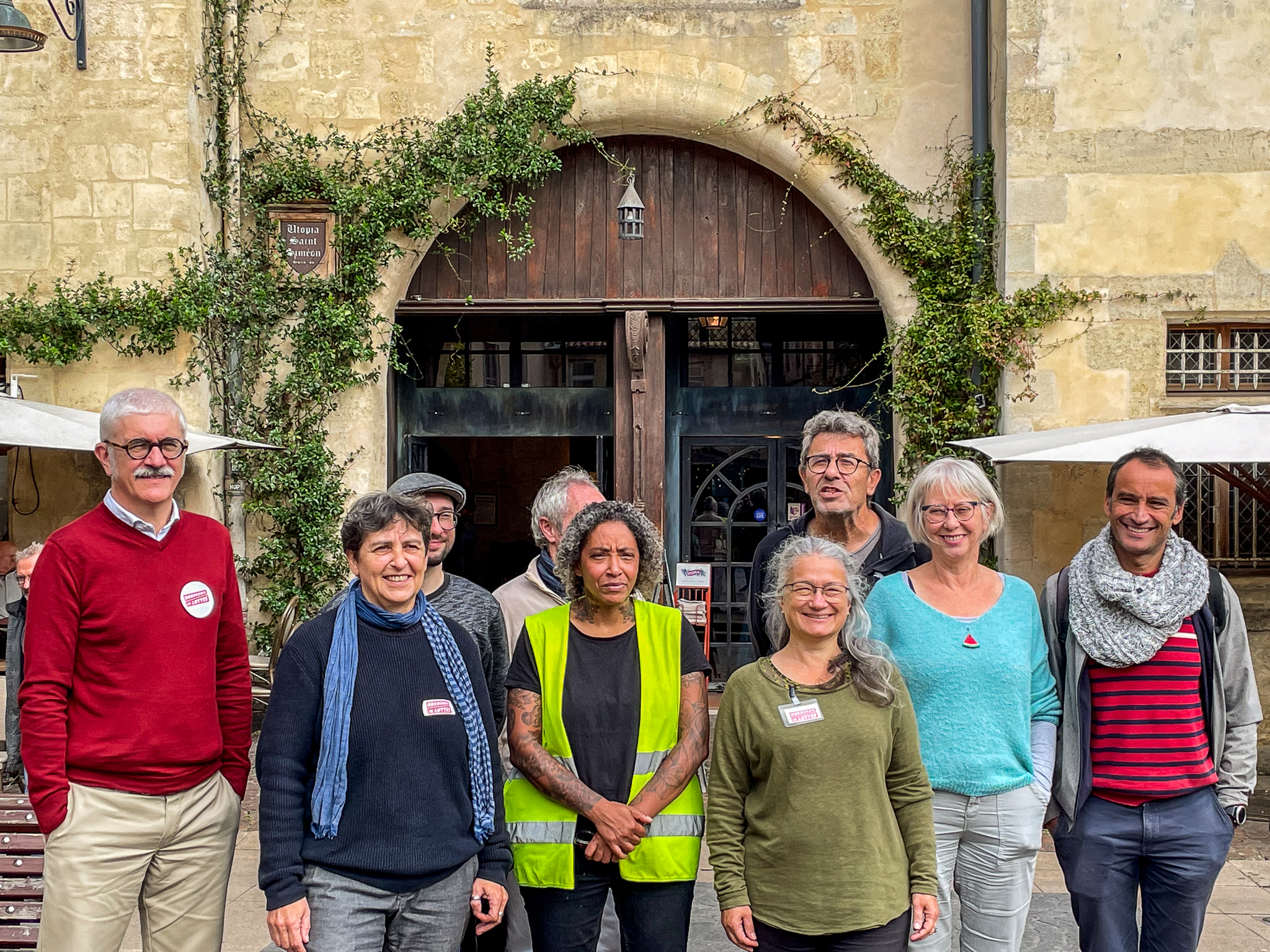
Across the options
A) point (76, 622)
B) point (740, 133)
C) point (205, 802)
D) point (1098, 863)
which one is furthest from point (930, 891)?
point (740, 133)

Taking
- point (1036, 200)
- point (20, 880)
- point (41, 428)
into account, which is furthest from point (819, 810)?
point (1036, 200)

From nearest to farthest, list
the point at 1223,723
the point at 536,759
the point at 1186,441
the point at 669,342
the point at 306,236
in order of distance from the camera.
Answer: the point at 536,759, the point at 1223,723, the point at 1186,441, the point at 306,236, the point at 669,342

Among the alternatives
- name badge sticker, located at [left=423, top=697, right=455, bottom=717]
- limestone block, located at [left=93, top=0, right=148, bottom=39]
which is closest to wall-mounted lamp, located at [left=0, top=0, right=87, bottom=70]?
limestone block, located at [left=93, top=0, right=148, bottom=39]

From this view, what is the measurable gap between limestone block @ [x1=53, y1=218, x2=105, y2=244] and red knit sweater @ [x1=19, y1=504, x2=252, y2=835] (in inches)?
191

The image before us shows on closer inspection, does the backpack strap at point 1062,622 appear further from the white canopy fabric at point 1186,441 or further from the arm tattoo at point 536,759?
the white canopy fabric at point 1186,441

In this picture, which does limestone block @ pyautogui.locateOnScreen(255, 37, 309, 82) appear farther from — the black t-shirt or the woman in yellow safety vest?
the black t-shirt

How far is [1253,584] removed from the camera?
717cm

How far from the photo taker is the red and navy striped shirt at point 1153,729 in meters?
3.15

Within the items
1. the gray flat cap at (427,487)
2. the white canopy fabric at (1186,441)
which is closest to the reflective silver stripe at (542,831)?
the gray flat cap at (427,487)

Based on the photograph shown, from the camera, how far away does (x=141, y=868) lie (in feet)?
10.0

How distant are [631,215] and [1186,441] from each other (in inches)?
139

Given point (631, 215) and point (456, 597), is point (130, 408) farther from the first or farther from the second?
point (631, 215)

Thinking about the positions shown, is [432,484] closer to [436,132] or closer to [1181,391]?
[436,132]

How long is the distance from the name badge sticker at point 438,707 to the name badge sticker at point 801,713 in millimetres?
750
